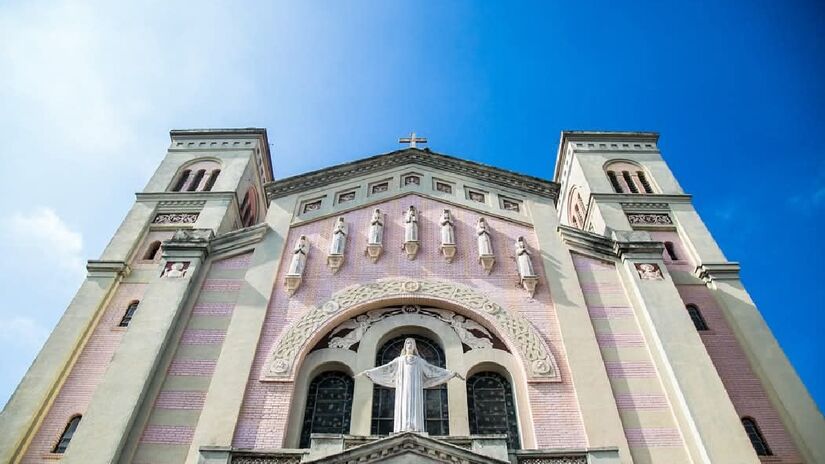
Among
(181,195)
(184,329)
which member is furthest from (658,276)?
(181,195)

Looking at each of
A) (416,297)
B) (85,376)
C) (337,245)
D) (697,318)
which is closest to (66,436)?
(85,376)

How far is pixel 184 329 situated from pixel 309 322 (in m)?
3.05

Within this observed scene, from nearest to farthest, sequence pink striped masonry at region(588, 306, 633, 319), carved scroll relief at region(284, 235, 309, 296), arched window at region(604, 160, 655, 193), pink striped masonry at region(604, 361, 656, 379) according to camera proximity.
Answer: pink striped masonry at region(604, 361, 656, 379) < pink striped masonry at region(588, 306, 633, 319) < carved scroll relief at region(284, 235, 309, 296) < arched window at region(604, 160, 655, 193)

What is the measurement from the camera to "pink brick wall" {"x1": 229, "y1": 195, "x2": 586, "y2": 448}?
12.7 meters

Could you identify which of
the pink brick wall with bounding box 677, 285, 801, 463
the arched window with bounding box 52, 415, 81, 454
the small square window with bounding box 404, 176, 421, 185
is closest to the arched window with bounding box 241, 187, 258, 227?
the small square window with bounding box 404, 176, 421, 185

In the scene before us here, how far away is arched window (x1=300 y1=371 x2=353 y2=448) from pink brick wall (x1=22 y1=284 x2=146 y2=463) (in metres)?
5.28

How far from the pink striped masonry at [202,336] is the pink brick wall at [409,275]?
3.67 ft

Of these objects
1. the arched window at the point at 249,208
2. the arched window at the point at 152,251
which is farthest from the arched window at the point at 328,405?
the arched window at the point at 249,208

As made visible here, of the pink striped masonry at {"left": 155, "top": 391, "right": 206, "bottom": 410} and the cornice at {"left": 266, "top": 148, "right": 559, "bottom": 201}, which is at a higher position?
the cornice at {"left": 266, "top": 148, "right": 559, "bottom": 201}

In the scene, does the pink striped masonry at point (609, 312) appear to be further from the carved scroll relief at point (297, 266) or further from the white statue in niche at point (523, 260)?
the carved scroll relief at point (297, 266)

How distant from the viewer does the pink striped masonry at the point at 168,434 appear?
12.4 metres

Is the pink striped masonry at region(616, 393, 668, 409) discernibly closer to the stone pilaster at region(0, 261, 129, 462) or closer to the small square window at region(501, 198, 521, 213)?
the small square window at region(501, 198, 521, 213)

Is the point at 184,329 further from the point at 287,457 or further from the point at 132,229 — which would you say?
the point at 132,229

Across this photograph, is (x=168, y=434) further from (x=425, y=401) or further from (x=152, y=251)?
(x=152, y=251)
